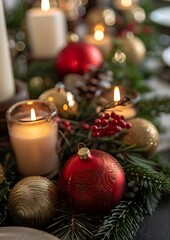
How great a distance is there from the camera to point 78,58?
2.96ft

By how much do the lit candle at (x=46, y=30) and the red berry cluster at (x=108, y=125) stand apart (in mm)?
486

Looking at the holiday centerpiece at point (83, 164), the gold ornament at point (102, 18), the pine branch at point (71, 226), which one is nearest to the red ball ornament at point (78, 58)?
the holiday centerpiece at point (83, 164)

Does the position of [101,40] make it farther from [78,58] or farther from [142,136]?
[142,136]

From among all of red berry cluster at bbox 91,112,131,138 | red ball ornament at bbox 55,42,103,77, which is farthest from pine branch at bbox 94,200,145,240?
red ball ornament at bbox 55,42,103,77

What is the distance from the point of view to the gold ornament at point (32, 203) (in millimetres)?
543

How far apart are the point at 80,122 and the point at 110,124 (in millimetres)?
101

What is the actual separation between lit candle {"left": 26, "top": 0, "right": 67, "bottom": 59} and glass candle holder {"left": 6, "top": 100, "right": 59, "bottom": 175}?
422 mm

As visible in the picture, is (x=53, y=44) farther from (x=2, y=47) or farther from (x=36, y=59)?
(x=2, y=47)

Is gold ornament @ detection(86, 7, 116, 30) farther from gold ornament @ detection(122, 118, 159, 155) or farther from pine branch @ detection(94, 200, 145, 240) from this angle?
pine branch @ detection(94, 200, 145, 240)

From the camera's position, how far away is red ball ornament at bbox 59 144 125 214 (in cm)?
54

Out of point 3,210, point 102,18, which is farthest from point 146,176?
point 102,18

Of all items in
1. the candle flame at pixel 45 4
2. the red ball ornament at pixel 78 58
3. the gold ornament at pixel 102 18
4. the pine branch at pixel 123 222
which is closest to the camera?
the pine branch at pixel 123 222

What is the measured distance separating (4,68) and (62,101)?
11cm

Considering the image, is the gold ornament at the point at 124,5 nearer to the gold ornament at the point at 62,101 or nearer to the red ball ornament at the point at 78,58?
the red ball ornament at the point at 78,58
